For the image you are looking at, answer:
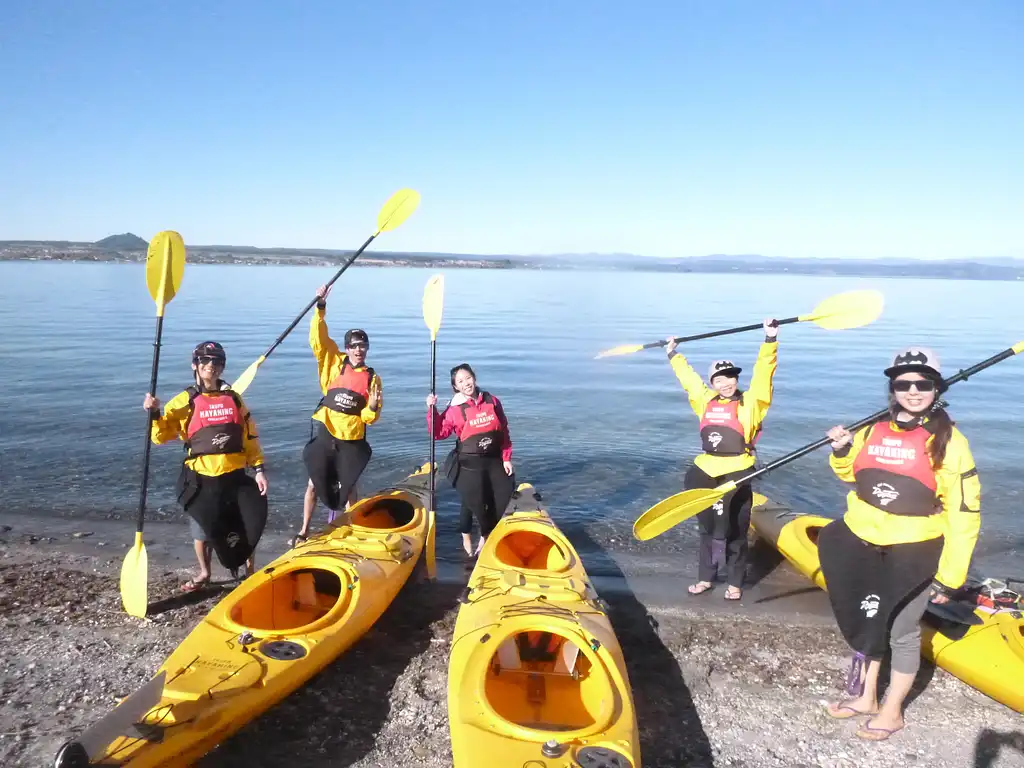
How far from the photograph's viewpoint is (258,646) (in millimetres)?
3748

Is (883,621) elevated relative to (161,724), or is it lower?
elevated

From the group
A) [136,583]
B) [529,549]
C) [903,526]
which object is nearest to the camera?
[903,526]

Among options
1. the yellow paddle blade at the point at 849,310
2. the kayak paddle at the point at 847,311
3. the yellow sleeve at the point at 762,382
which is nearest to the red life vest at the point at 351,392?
the kayak paddle at the point at 847,311

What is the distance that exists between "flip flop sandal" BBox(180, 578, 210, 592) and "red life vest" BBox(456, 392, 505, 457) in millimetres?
2290

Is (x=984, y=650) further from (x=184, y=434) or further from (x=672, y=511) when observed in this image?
(x=184, y=434)

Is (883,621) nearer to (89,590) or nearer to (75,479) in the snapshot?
(89,590)

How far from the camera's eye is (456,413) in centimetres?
574

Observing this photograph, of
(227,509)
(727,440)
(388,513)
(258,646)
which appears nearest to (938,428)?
(727,440)

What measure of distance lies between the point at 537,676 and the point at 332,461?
2.79 metres

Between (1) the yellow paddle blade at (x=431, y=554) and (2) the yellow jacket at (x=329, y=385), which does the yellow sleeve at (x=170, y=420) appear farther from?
(1) the yellow paddle blade at (x=431, y=554)

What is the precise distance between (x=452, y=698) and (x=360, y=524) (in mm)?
3025

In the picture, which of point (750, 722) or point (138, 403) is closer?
point (750, 722)

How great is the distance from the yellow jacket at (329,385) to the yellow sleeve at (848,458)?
3546mm

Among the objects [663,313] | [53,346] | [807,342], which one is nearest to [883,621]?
[53,346]
